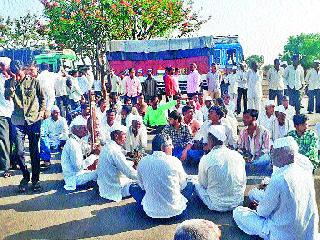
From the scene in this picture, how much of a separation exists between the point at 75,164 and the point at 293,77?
8189mm

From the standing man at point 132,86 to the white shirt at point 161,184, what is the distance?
312 inches

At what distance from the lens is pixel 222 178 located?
533 cm

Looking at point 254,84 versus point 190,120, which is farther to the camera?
point 254,84

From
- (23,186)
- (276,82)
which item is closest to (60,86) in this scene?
(23,186)

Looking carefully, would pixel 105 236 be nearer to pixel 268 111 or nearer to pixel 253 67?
pixel 268 111

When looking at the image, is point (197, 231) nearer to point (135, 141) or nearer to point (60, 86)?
point (135, 141)

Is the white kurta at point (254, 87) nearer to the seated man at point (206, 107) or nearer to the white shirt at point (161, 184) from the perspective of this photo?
the seated man at point (206, 107)

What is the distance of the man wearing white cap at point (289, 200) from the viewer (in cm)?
388

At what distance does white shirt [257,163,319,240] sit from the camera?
Result: 3.87 m

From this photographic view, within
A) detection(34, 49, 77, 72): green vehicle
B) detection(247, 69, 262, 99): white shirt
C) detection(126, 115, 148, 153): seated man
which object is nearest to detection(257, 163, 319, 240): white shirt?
detection(126, 115, 148, 153): seated man

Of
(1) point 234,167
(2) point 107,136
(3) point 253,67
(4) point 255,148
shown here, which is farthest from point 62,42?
(1) point 234,167

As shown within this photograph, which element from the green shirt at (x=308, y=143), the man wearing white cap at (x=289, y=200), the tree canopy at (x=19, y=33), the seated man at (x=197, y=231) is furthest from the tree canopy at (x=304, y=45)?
the seated man at (x=197, y=231)

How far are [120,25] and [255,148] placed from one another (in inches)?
612

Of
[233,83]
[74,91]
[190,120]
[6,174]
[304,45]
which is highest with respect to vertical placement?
[304,45]
